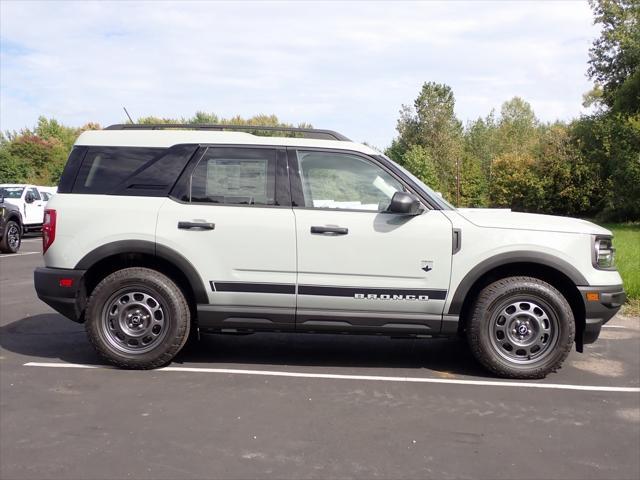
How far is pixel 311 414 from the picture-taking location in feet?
13.9

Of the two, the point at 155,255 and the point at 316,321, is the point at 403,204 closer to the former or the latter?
the point at 316,321

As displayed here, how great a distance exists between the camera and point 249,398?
454 centimetres

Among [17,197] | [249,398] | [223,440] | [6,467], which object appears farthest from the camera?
[17,197]

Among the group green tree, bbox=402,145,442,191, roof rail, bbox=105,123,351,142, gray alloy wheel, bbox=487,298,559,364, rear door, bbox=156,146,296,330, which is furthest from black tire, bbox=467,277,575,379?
green tree, bbox=402,145,442,191

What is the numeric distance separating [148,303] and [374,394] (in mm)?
2057

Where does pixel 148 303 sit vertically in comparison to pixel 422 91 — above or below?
below

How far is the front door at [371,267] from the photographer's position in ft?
16.4

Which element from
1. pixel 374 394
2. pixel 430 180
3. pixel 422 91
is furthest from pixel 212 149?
Result: pixel 422 91

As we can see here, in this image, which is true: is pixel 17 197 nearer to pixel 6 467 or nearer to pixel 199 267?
pixel 199 267

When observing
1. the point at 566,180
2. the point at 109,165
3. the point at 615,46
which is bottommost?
the point at 109,165

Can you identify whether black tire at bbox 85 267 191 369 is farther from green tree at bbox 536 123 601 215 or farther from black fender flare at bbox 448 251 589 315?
green tree at bbox 536 123 601 215

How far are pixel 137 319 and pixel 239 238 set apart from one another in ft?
3.73

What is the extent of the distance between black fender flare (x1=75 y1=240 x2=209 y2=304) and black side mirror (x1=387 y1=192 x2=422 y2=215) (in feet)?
5.64


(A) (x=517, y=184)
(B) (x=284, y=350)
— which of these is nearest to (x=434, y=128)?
(A) (x=517, y=184)
